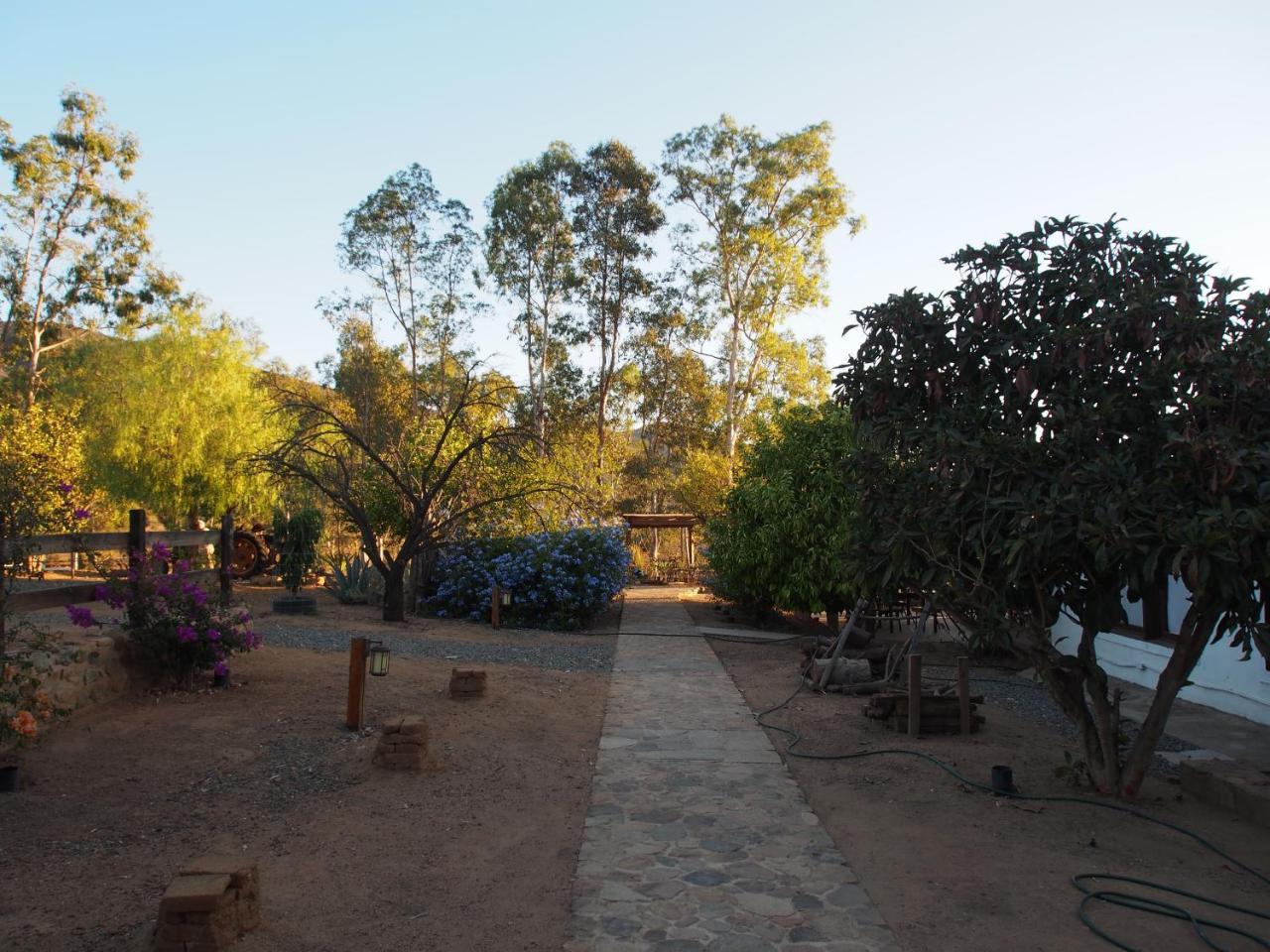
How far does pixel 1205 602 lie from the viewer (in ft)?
15.6

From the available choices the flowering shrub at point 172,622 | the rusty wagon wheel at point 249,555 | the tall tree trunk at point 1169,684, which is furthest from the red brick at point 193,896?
the rusty wagon wheel at point 249,555

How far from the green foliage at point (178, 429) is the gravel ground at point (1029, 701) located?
16.5m

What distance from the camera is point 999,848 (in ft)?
15.7

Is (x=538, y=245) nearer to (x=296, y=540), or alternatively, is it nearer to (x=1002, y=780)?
(x=296, y=540)

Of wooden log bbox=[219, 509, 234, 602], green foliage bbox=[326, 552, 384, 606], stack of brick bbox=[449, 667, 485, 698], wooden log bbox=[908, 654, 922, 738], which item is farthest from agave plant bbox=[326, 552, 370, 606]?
wooden log bbox=[908, 654, 922, 738]

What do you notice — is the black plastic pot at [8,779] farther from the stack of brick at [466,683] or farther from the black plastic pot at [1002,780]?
the black plastic pot at [1002,780]

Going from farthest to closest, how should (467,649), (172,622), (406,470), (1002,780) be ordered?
(406,470), (467,649), (172,622), (1002,780)

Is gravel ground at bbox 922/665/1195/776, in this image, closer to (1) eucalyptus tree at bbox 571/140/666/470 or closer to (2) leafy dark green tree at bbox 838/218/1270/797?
(2) leafy dark green tree at bbox 838/218/1270/797

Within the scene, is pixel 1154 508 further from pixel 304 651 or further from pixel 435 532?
pixel 435 532

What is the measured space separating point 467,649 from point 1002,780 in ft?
23.6

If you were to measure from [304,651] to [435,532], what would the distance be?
4525 millimetres

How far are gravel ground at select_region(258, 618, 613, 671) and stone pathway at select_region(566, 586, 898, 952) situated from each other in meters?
2.98

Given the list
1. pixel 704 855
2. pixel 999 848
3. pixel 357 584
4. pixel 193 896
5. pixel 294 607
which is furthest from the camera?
pixel 357 584

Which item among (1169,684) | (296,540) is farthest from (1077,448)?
Answer: (296,540)
